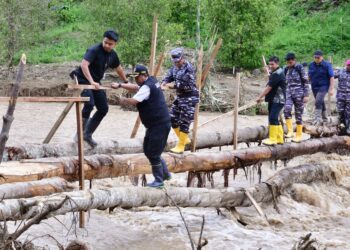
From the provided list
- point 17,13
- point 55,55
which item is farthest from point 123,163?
point 55,55

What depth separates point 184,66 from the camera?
9500 millimetres

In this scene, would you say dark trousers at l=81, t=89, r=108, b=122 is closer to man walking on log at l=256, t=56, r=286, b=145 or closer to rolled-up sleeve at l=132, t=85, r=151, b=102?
rolled-up sleeve at l=132, t=85, r=151, b=102

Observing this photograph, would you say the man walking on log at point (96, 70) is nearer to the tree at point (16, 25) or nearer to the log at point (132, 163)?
the log at point (132, 163)

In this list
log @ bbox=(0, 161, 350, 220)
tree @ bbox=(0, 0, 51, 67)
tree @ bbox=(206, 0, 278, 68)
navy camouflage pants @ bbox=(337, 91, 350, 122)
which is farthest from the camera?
tree @ bbox=(0, 0, 51, 67)

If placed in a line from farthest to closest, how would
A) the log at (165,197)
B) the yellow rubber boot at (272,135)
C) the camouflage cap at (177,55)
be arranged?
1. the yellow rubber boot at (272,135)
2. the camouflage cap at (177,55)
3. the log at (165,197)

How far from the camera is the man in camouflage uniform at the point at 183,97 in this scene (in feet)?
31.0

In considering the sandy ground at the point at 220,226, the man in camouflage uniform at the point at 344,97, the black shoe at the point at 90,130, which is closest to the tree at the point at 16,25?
the man in camouflage uniform at the point at 344,97

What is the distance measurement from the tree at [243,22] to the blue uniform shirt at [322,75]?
37.1 feet

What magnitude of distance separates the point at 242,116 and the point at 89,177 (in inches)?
491

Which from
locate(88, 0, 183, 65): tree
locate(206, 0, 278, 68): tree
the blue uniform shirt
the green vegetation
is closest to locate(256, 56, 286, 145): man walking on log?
the blue uniform shirt

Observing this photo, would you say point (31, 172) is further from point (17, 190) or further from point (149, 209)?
point (149, 209)

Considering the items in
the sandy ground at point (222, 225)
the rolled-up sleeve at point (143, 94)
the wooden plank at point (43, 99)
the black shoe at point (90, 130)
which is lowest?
the sandy ground at point (222, 225)

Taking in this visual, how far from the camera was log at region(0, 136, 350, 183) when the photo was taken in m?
7.40

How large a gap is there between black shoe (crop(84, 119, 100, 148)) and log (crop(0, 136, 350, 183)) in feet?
1.98
